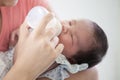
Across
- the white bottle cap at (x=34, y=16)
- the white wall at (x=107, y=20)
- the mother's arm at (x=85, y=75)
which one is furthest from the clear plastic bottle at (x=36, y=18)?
the white wall at (x=107, y=20)

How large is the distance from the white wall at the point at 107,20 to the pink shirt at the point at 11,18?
0.91 metres

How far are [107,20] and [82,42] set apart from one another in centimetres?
118

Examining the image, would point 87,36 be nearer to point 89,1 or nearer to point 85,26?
point 85,26

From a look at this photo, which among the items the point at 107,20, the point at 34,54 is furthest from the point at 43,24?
the point at 107,20

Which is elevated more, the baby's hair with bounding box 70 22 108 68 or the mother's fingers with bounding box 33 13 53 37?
the mother's fingers with bounding box 33 13 53 37

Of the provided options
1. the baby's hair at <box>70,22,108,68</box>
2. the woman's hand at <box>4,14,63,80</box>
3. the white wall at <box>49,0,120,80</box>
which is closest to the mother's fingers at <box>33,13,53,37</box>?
the woman's hand at <box>4,14,63,80</box>

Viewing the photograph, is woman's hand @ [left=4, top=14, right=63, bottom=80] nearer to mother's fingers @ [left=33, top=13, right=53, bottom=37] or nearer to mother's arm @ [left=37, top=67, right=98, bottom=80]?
mother's fingers @ [left=33, top=13, right=53, bottom=37]

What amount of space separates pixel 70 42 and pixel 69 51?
0.04 metres

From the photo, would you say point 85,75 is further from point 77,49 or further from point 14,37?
point 14,37

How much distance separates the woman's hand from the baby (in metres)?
0.14

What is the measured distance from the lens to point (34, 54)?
89 centimetres

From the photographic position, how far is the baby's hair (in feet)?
3.60

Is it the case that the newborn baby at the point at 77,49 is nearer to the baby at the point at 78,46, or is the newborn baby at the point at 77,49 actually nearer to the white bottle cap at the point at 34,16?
the baby at the point at 78,46

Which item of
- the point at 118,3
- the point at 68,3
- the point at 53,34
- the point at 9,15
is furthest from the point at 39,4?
the point at 118,3
